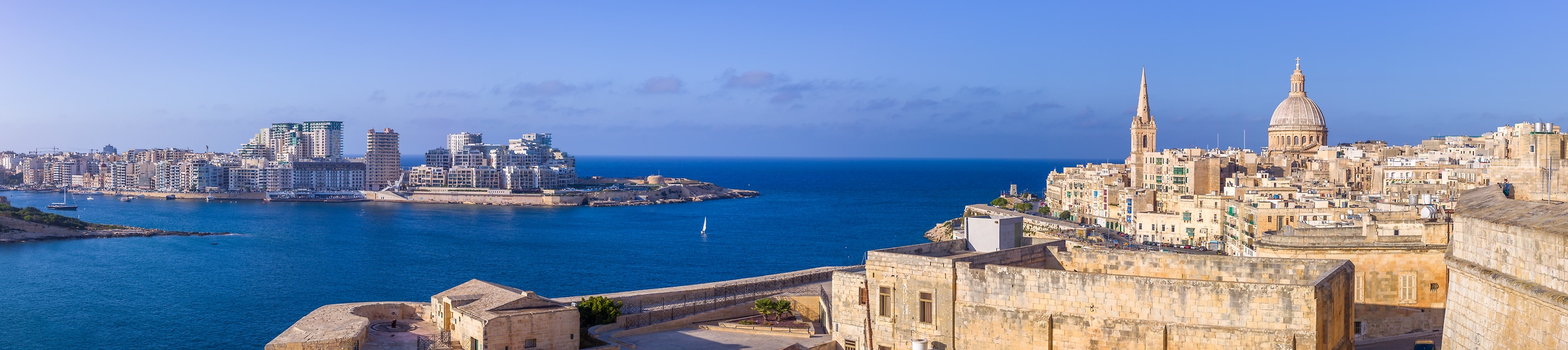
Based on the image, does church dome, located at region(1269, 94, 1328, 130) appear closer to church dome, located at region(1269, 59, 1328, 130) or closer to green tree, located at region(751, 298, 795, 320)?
church dome, located at region(1269, 59, 1328, 130)

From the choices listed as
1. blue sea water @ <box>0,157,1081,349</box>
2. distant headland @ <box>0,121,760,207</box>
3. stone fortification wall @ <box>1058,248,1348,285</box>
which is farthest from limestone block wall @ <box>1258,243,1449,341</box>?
distant headland @ <box>0,121,760,207</box>

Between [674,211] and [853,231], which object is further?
[674,211]

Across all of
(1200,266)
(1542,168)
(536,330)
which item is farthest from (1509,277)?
(536,330)

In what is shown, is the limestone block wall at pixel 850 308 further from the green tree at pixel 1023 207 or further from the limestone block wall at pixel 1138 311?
the green tree at pixel 1023 207

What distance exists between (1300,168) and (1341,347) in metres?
52.2

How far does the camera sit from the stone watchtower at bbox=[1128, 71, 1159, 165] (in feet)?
227

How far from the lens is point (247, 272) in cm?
4638

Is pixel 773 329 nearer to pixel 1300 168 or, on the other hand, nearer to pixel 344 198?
pixel 1300 168

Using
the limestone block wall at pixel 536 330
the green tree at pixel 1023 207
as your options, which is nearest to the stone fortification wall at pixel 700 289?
the limestone block wall at pixel 536 330

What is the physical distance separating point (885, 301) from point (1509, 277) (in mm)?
6222

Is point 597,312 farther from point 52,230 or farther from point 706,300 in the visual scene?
point 52,230

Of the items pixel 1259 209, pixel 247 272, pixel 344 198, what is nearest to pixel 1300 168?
pixel 1259 209

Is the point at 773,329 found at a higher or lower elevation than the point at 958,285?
lower

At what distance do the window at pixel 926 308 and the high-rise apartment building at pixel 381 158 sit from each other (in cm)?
13304
